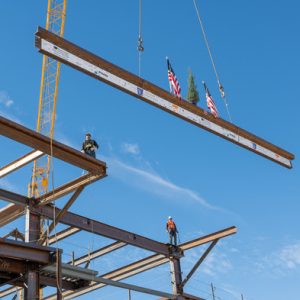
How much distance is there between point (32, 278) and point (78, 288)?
513cm

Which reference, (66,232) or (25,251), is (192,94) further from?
(25,251)

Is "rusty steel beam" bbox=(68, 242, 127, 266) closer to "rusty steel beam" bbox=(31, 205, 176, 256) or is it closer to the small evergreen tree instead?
"rusty steel beam" bbox=(31, 205, 176, 256)

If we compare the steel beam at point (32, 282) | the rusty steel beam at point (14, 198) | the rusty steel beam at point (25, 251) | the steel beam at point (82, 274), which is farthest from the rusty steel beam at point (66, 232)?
the rusty steel beam at point (25, 251)

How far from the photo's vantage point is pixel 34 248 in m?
18.1

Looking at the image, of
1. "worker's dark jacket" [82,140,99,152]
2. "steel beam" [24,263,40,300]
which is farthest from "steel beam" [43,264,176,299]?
"worker's dark jacket" [82,140,99,152]

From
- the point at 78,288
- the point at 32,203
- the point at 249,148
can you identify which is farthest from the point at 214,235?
the point at 32,203

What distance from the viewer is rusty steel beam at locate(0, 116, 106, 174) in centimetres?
1786

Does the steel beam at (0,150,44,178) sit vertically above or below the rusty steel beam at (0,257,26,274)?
above

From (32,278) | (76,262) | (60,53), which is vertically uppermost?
(60,53)

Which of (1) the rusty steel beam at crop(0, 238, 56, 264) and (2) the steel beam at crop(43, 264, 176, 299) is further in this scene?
(2) the steel beam at crop(43, 264, 176, 299)

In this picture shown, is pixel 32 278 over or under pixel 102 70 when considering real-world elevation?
under

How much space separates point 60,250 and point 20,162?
3786 millimetres

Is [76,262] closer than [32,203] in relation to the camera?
No

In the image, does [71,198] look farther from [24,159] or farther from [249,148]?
[249,148]
